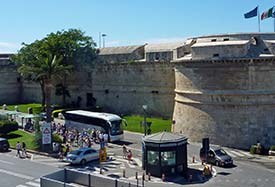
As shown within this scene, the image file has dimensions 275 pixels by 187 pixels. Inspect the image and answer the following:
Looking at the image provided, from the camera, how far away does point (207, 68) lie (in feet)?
126

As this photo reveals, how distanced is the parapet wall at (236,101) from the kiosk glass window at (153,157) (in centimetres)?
1109

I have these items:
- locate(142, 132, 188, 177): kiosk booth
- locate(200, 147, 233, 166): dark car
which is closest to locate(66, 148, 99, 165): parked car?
locate(142, 132, 188, 177): kiosk booth

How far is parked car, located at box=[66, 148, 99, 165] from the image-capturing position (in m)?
32.1

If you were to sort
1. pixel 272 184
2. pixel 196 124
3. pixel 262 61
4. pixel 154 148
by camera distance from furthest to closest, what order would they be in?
pixel 196 124 → pixel 262 61 → pixel 154 148 → pixel 272 184

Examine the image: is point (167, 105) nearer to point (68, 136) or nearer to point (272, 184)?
point (68, 136)

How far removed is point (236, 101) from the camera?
3762cm

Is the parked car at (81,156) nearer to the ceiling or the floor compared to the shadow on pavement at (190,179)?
nearer to the ceiling

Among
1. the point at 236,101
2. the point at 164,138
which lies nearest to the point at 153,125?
the point at 236,101

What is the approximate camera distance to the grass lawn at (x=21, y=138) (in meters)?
38.7

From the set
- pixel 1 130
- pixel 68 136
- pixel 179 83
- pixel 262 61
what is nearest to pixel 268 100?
pixel 262 61

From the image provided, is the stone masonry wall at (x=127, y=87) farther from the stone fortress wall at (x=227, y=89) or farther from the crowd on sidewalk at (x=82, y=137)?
the crowd on sidewalk at (x=82, y=137)

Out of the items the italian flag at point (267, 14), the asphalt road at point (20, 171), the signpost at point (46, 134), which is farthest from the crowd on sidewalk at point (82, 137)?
the italian flag at point (267, 14)

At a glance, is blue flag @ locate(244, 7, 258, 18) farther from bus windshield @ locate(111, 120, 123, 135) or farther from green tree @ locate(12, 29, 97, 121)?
green tree @ locate(12, 29, 97, 121)

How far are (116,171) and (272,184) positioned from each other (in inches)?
418
